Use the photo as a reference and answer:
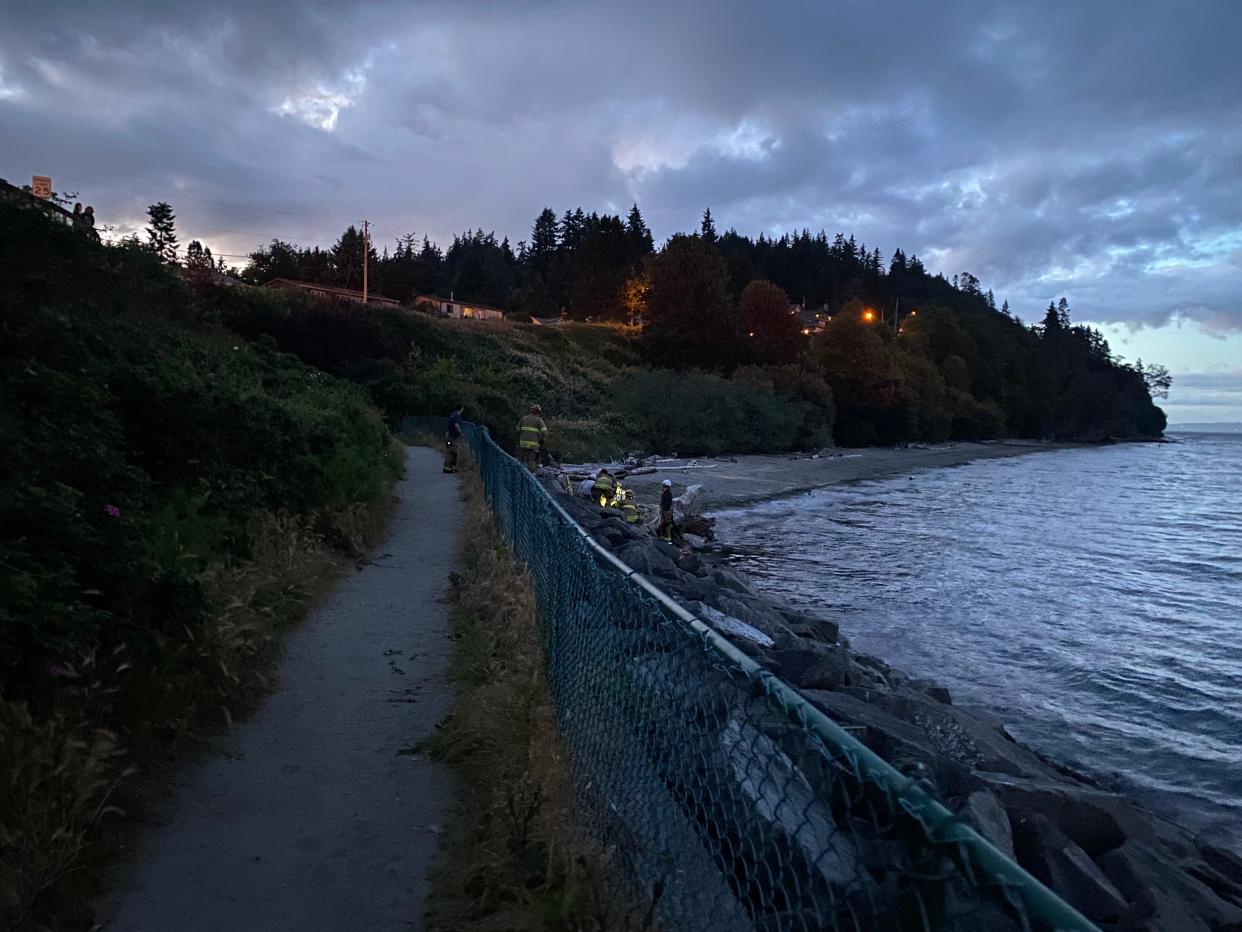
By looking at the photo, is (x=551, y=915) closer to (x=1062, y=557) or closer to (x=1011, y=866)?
(x=1011, y=866)

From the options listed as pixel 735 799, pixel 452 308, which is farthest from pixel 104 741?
pixel 452 308

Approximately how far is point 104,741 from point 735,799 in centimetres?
289

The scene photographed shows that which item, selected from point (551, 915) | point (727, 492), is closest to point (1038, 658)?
point (551, 915)

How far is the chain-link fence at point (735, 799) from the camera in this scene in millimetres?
1765

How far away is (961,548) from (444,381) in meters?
26.7

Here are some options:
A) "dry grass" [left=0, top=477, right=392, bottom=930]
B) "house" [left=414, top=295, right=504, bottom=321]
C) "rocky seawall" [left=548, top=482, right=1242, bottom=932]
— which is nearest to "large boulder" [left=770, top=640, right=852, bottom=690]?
"rocky seawall" [left=548, top=482, right=1242, bottom=932]

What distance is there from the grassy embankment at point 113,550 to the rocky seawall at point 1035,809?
9.34ft

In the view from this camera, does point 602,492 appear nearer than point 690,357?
Yes

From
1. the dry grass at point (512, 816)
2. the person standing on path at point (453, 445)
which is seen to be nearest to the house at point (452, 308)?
the person standing on path at point (453, 445)

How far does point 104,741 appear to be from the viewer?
12.5ft

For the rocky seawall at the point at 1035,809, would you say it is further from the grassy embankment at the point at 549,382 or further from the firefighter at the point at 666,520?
the grassy embankment at the point at 549,382

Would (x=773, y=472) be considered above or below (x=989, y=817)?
below

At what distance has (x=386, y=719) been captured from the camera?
211 inches

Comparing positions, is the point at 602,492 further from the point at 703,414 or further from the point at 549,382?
the point at 549,382
